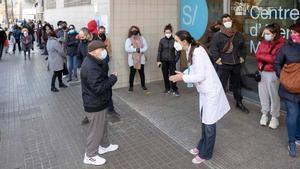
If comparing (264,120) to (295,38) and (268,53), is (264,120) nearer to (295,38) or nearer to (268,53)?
(268,53)

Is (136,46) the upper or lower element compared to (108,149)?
upper

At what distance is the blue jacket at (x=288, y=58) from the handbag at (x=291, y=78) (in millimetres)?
70

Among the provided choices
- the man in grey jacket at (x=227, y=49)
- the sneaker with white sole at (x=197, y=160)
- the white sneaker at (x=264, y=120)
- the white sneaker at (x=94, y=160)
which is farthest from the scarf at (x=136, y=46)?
the sneaker with white sole at (x=197, y=160)

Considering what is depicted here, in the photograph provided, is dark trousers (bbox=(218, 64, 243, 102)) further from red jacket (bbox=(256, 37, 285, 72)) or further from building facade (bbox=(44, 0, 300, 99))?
red jacket (bbox=(256, 37, 285, 72))

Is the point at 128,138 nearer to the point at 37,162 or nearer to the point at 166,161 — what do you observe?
the point at 166,161

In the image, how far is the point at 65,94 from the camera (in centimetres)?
807

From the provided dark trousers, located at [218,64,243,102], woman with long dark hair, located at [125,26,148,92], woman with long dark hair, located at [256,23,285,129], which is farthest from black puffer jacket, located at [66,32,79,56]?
woman with long dark hair, located at [256,23,285,129]

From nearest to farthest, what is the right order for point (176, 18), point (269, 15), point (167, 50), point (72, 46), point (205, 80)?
point (205, 80), point (269, 15), point (167, 50), point (176, 18), point (72, 46)

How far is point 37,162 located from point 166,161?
1863 millimetres

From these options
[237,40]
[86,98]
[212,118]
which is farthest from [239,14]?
[86,98]

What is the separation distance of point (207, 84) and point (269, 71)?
5.52 ft

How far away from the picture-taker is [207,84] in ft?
12.7

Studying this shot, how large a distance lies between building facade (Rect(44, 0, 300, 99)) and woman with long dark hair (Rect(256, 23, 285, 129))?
1091 millimetres

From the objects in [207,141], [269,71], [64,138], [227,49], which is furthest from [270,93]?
[64,138]
